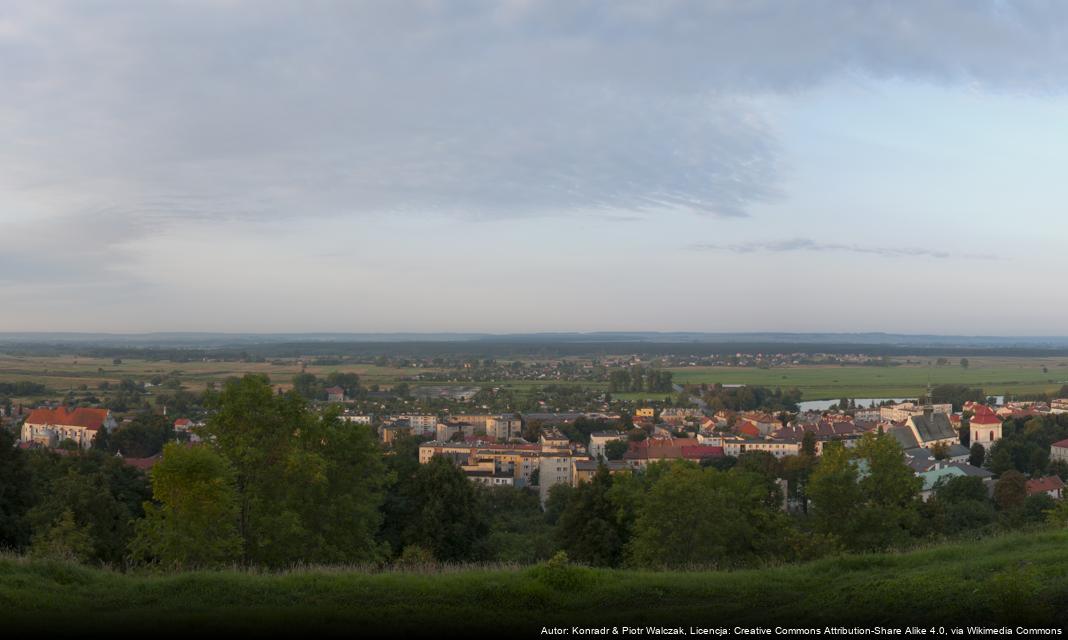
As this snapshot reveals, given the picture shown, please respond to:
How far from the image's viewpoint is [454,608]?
25.3 ft

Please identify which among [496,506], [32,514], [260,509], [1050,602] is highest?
[1050,602]

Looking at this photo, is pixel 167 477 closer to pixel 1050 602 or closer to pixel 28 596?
pixel 28 596

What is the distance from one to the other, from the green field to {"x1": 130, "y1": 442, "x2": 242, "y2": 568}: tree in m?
119

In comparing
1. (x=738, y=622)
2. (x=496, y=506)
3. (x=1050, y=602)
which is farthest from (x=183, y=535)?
(x=496, y=506)

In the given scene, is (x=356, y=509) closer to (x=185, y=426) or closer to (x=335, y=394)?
(x=185, y=426)

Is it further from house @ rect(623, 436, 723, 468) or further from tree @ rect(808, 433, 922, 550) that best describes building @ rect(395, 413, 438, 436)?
tree @ rect(808, 433, 922, 550)

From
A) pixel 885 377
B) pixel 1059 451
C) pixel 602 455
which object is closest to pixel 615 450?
pixel 602 455

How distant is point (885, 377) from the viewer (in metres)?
160

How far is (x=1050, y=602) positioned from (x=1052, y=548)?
7.75 ft

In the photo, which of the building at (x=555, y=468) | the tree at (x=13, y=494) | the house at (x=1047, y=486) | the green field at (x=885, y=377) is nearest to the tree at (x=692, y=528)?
the tree at (x=13, y=494)

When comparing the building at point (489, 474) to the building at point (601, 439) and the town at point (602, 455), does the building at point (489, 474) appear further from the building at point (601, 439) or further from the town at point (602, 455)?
the building at point (601, 439)

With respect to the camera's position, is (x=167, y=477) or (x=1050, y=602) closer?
(x=1050, y=602)

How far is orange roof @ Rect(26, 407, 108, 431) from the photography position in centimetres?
6839

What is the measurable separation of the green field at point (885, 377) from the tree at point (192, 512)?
391ft
